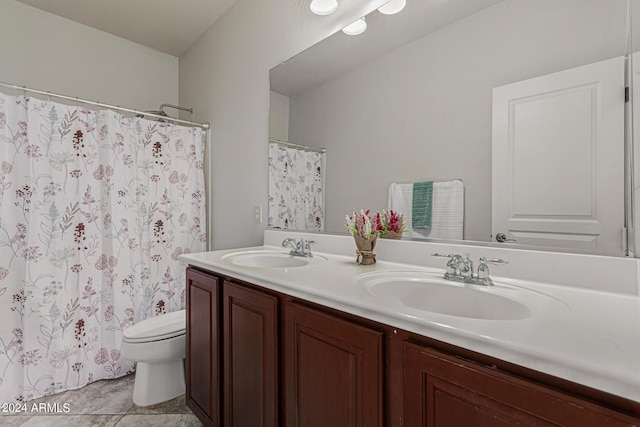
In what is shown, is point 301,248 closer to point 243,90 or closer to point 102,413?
point 243,90

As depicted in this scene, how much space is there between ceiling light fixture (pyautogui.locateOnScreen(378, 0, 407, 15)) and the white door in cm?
60

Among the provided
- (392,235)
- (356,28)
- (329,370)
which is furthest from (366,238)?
(356,28)

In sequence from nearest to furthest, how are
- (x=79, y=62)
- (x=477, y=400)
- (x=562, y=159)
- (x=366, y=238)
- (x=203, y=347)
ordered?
1. (x=477, y=400)
2. (x=562, y=159)
3. (x=366, y=238)
4. (x=203, y=347)
5. (x=79, y=62)

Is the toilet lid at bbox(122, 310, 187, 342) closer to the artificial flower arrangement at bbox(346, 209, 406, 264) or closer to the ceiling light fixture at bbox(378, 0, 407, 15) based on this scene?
the artificial flower arrangement at bbox(346, 209, 406, 264)

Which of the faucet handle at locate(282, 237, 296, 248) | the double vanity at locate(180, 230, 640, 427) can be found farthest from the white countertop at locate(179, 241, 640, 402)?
the faucet handle at locate(282, 237, 296, 248)

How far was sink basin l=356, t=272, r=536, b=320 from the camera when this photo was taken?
2.86 feet

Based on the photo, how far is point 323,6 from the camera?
1592 millimetres

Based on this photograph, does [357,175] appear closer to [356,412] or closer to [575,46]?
[575,46]

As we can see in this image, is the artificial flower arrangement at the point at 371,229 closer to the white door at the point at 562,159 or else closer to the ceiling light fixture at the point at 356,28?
the white door at the point at 562,159

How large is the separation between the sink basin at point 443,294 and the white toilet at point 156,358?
1.29m

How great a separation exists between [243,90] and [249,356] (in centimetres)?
171

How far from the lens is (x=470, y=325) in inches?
24.3

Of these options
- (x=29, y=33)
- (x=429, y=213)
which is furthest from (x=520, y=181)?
(x=29, y=33)

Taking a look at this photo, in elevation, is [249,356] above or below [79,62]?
below
